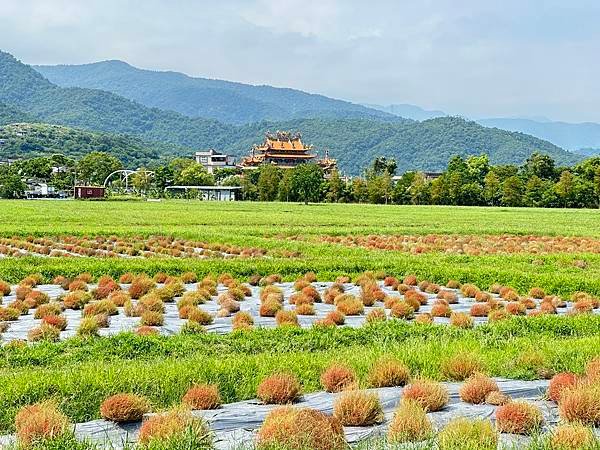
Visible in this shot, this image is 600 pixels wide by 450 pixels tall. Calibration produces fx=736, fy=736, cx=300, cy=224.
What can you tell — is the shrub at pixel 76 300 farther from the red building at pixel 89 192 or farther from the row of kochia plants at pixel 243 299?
the red building at pixel 89 192

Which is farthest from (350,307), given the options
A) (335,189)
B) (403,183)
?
(403,183)

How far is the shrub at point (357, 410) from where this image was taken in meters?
6.73

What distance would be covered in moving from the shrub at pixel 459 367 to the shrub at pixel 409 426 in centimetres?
199

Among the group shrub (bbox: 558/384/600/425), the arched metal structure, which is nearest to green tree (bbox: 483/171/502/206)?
the arched metal structure

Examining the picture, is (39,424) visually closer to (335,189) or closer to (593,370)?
(593,370)

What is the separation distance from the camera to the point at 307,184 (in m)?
100

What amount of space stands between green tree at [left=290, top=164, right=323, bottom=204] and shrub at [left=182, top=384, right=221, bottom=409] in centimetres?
9075

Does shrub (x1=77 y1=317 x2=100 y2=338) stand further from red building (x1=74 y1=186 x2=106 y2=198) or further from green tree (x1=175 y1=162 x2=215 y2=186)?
green tree (x1=175 y1=162 x2=215 y2=186)

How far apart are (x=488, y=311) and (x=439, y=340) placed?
3624 millimetres

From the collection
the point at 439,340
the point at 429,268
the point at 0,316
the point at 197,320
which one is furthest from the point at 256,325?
the point at 429,268

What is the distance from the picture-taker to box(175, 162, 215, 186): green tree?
13112 cm

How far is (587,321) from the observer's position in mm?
12438

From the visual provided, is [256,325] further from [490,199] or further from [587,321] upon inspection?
[490,199]

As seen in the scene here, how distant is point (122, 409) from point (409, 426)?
8.66 ft
